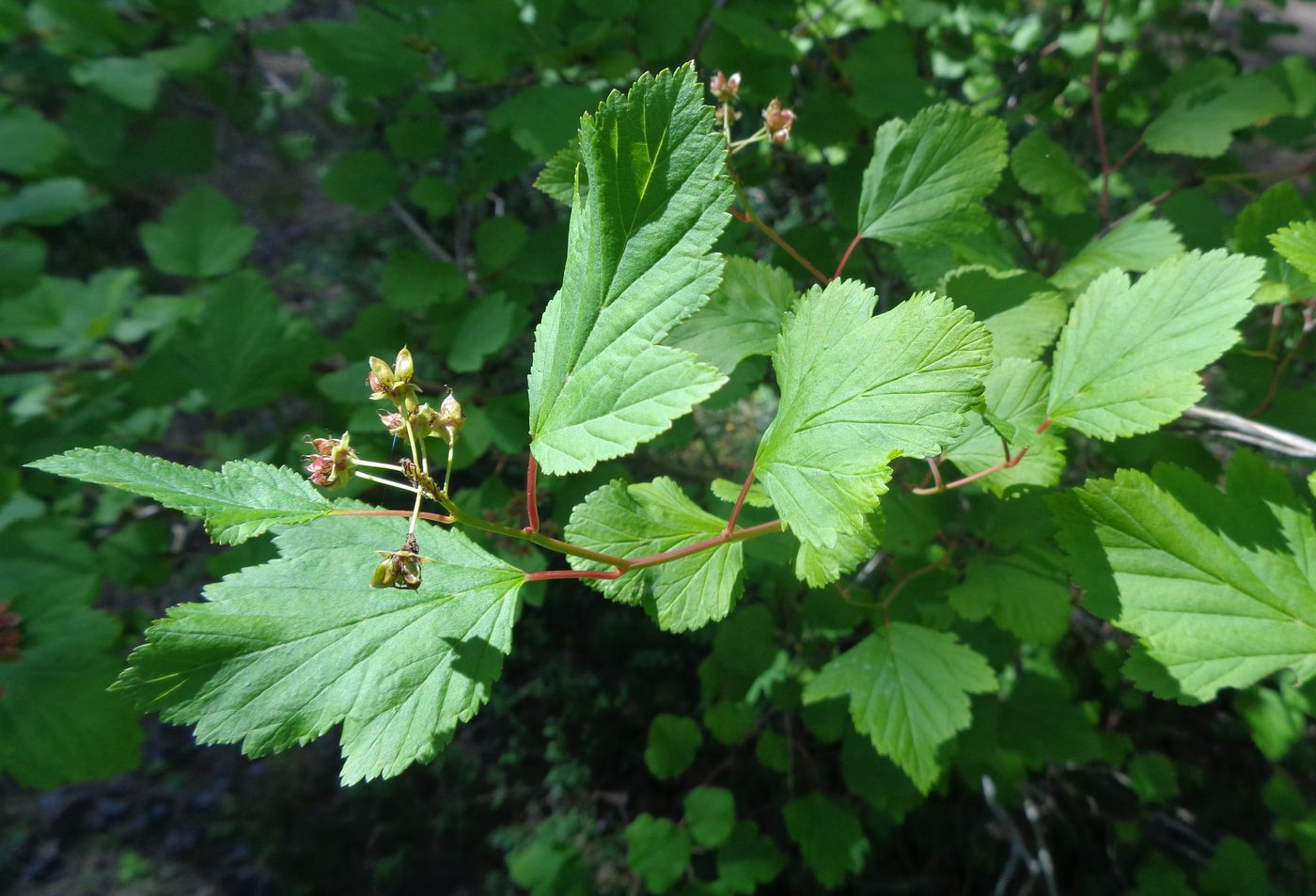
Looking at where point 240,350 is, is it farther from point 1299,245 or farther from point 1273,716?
point 1273,716

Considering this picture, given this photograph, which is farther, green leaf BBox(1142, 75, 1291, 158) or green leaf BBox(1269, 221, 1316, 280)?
green leaf BBox(1142, 75, 1291, 158)

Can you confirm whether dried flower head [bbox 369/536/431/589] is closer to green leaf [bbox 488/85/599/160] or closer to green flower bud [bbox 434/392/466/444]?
A: green flower bud [bbox 434/392/466/444]

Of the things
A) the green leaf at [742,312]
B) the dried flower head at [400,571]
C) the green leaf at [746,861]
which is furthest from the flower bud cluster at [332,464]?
the green leaf at [746,861]

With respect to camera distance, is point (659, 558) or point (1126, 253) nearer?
point (659, 558)

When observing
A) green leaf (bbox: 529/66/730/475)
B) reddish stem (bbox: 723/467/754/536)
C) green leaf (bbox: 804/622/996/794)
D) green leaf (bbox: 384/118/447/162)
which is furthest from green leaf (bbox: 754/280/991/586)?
green leaf (bbox: 384/118/447/162)

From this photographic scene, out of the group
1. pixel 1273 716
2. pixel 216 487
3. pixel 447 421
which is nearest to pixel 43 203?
pixel 216 487

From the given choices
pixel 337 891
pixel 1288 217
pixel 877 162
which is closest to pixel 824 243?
pixel 877 162

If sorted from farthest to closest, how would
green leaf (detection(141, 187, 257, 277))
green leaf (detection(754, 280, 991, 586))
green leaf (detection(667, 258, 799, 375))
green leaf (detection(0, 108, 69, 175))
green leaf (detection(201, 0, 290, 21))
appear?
green leaf (detection(141, 187, 257, 277))
green leaf (detection(0, 108, 69, 175))
green leaf (detection(201, 0, 290, 21))
green leaf (detection(667, 258, 799, 375))
green leaf (detection(754, 280, 991, 586))

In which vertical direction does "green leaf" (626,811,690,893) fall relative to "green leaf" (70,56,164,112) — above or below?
below
